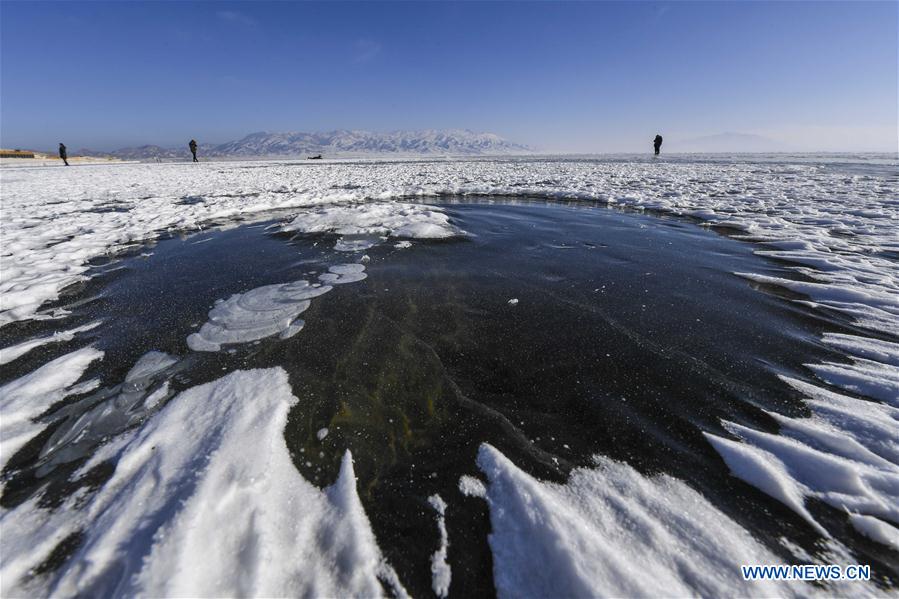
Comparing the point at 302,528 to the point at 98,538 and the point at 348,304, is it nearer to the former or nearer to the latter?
the point at 98,538

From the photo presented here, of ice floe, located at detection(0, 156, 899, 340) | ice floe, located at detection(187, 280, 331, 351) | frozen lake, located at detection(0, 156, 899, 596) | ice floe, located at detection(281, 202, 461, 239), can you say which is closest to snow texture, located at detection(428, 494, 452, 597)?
frozen lake, located at detection(0, 156, 899, 596)

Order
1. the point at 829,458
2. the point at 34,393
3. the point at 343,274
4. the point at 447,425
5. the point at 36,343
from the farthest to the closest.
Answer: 1. the point at 343,274
2. the point at 36,343
3. the point at 34,393
4. the point at 447,425
5. the point at 829,458

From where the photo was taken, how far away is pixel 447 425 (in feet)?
6.48

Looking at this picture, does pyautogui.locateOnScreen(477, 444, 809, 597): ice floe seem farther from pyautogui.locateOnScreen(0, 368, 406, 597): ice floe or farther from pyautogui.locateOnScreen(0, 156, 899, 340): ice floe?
pyautogui.locateOnScreen(0, 156, 899, 340): ice floe

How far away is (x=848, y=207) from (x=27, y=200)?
22280mm

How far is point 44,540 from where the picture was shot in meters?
1.37

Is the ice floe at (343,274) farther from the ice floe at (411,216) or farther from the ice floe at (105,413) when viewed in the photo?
the ice floe at (105,413)

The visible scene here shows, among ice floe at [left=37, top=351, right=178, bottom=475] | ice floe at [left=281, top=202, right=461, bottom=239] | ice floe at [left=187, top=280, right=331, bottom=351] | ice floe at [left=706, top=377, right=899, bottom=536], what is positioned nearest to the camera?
ice floe at [left=706, top=377, right=899, bottom=536]

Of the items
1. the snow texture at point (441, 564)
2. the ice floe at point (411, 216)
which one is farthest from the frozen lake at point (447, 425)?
the ice floe at point (411, 216)

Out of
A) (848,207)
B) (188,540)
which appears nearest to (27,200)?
(188,540)

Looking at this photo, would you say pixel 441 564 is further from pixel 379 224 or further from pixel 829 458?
pixel 379 224

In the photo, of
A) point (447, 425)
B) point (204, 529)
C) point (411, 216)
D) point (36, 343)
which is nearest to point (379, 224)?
point (411, 216)

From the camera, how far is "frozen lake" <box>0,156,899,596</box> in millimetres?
1315

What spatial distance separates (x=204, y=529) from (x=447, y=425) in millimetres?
1138
